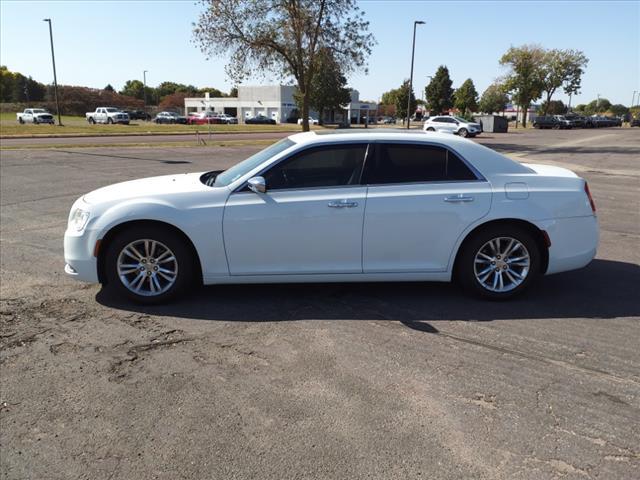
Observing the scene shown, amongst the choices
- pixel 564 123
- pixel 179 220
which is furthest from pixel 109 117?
pixel 179 220

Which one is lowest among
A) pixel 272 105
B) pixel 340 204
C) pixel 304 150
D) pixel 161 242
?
pixel 161 242

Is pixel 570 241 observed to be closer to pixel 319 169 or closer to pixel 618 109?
pixel 319 169

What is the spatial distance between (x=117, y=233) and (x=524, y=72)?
74.2 m

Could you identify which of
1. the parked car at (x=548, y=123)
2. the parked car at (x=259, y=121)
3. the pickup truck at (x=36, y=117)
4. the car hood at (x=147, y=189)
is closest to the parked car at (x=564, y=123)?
the parked car at (x=548, y=123)

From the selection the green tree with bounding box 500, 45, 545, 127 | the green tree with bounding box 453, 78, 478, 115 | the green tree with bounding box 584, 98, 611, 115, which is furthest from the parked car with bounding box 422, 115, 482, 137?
the green tree with bounding box 584, 98, 611, 115

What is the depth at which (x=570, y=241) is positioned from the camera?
16.6ft

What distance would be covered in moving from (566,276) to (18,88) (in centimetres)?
13100

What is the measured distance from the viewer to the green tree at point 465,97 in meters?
91.4

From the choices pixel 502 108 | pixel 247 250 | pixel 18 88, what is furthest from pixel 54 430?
pixel 18 88

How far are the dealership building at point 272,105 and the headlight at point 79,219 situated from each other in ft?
269

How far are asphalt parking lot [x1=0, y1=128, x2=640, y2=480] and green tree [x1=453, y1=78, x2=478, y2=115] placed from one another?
90024 millimetres

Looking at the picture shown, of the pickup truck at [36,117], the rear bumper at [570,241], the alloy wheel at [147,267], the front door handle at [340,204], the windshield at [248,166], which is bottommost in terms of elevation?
the alloy wheel at [147,267]

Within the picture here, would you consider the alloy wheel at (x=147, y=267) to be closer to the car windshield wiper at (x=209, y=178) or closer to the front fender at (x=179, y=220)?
the front fender at (x=179, y=220)

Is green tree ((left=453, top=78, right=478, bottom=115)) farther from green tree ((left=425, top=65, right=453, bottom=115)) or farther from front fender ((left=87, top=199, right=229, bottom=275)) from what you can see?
front fender ((left=87, top=199, right=229, bottom=275))
